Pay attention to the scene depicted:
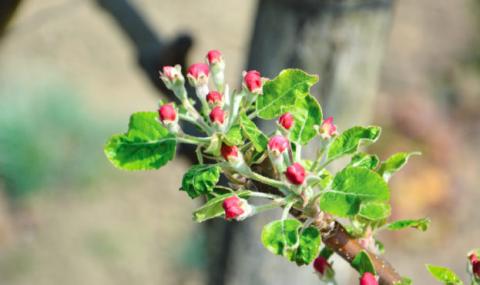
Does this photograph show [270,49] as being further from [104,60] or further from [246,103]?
[104,60]

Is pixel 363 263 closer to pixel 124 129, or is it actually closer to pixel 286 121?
pixel 286 121

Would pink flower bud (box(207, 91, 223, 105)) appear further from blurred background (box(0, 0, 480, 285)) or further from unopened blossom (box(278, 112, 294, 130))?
blurred background (box(0, 0, 480, 285))

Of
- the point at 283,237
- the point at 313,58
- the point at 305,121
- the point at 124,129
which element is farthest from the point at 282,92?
the point at 124,129

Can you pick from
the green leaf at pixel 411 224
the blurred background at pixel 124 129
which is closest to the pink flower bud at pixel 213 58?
the green leaf at pixel 411 224

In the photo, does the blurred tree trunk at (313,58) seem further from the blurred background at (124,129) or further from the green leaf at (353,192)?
the blurred background at (124,129)

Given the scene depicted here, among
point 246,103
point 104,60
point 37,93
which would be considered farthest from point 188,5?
point 246,103

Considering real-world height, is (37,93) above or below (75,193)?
above

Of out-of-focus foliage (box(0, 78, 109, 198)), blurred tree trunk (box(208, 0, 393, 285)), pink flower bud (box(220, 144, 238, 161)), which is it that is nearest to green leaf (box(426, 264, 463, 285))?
pink flower bud (box(220, 144, 238, 161))

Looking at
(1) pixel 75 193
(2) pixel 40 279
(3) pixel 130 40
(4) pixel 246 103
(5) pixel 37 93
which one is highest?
(4) pixel 246 103
